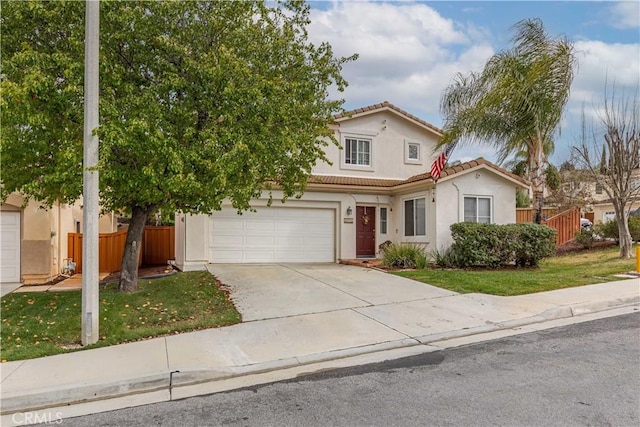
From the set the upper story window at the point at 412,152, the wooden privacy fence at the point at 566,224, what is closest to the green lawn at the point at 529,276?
the wooden privacy fence at the point at 566,224

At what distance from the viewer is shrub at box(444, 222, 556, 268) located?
13.8 m

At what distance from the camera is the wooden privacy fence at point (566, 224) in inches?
764

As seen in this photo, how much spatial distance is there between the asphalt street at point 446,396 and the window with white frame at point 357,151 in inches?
499

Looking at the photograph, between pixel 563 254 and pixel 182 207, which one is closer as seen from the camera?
pixel 182 207

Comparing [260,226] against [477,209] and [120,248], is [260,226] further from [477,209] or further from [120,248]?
[477,209]

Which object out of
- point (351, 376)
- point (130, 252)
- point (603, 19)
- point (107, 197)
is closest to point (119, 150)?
point (107, 197)

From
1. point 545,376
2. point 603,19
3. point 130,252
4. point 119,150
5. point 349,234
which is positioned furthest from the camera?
point 349,234

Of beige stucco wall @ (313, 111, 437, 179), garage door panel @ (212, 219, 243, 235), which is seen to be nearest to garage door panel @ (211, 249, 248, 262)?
garage door panel @ (212, 219, 243, 235)

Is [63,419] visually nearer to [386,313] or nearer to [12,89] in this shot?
[12,89]

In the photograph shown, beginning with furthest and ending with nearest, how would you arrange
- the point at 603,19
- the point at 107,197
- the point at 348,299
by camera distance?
the point at 603,19
the point at 348,299
the point at 107,197

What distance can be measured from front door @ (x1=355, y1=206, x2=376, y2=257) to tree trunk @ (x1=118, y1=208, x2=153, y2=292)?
30.1 ft

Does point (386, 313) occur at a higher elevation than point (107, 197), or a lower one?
lower

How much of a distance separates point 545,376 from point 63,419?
5.55 meters

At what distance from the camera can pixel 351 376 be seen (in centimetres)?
559
